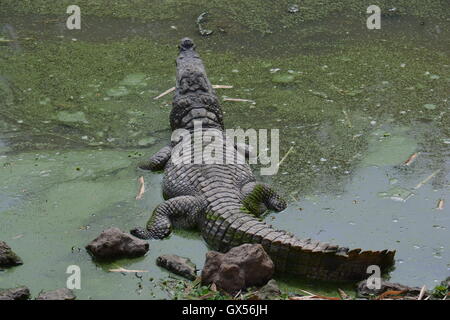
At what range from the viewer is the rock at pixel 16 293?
162 inches

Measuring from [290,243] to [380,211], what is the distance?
1.04 metres

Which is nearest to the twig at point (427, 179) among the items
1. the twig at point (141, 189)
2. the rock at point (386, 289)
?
the rock at point (386, 289)

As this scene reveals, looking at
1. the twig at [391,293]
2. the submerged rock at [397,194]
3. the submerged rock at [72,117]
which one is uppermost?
the submerged rock at [72,117]

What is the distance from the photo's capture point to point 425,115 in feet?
21.0

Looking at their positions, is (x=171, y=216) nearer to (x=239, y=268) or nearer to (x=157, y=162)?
(x=157, y=162)

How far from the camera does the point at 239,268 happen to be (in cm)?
410

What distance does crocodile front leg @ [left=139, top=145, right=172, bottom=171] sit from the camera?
18.9 ft

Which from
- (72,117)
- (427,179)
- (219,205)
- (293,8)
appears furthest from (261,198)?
(293,8)

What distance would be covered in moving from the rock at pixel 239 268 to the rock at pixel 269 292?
83 mm

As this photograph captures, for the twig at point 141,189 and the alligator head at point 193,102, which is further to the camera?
the alligator head at point 193,102

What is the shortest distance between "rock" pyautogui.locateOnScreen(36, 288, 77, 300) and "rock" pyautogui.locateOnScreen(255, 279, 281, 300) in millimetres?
1072

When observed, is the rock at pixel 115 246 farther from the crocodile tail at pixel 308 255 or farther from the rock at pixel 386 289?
the rock at pixel 386 289

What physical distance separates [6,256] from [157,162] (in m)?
1.57

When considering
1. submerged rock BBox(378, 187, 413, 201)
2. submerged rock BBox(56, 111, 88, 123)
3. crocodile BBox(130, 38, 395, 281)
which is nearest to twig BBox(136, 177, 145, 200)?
crocodile BBox(130, 38, 395, 281)
